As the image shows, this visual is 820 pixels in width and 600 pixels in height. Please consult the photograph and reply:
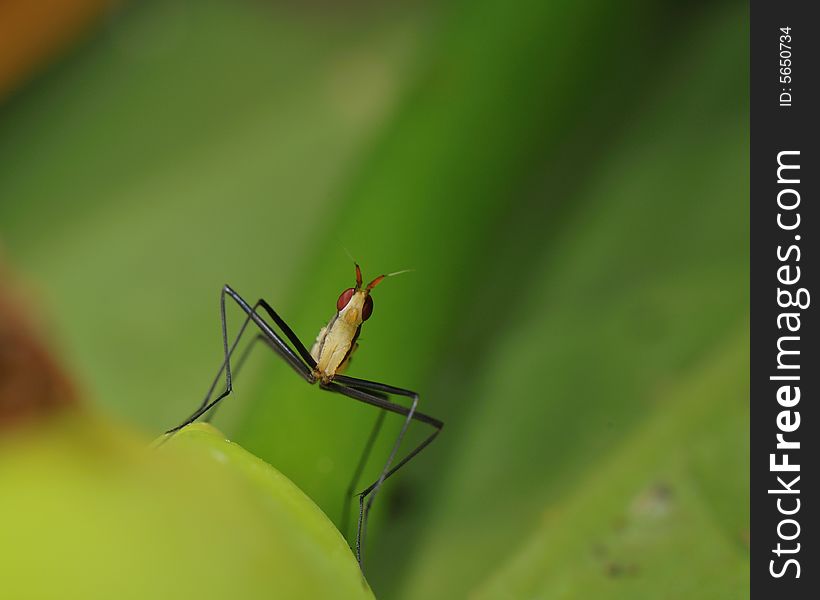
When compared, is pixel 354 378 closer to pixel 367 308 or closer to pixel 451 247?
pixel 367 308

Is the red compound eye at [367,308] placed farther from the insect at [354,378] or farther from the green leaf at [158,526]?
the green leaf at [158,526]

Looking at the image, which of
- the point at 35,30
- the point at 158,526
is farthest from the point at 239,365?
the point at 35,30

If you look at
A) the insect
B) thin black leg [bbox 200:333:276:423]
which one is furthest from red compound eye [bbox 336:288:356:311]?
thin black leg [bbox 200:333:276:423]

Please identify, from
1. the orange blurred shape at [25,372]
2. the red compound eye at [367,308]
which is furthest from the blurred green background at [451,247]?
the orange blurred shape at [25,372]

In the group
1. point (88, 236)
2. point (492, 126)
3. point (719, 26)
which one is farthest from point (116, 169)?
point (719, 26)

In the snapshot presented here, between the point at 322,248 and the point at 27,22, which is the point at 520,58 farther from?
the point at 27,22

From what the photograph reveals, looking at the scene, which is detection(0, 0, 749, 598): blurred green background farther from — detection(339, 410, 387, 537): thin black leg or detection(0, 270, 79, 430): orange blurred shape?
detection(0, 270, 79, 430): orange blurred shape
